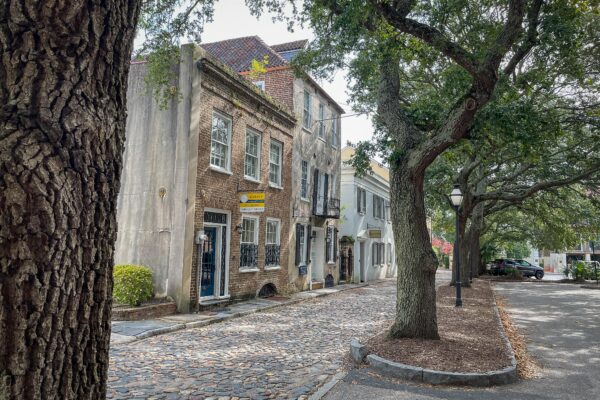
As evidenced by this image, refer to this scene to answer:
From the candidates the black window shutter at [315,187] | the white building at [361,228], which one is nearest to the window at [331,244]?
the white building at [361,228]

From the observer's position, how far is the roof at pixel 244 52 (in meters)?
19.7

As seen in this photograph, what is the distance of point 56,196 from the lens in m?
2.15

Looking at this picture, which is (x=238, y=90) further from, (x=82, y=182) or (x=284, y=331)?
(x=82, y=182)

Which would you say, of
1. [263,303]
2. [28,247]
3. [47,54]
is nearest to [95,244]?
[28,247]

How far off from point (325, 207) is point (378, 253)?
11.3 metres

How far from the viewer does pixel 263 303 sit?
14648mm

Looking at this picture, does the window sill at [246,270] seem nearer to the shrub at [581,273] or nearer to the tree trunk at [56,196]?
the tree trunk at [56,196]

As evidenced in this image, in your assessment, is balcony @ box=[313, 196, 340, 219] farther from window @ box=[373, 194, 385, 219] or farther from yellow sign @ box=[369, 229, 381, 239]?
window @ box=[373, 194, 385, 219]

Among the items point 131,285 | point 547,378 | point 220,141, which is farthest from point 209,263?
point 547,378

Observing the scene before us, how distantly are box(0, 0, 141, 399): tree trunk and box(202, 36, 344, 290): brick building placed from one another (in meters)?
15.0

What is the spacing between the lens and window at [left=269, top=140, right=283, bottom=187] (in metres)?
17.4

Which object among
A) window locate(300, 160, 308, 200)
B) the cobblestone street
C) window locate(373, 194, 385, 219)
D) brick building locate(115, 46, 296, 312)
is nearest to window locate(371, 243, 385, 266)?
window locate(373, 194, 385, 219)

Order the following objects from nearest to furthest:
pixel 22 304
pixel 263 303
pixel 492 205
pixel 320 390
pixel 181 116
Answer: pixel 22 304 → pixel 320 390 → pixel 181 116 → pixel 263 303 → pixel 492 205

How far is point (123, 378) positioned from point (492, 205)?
26.3 meters
